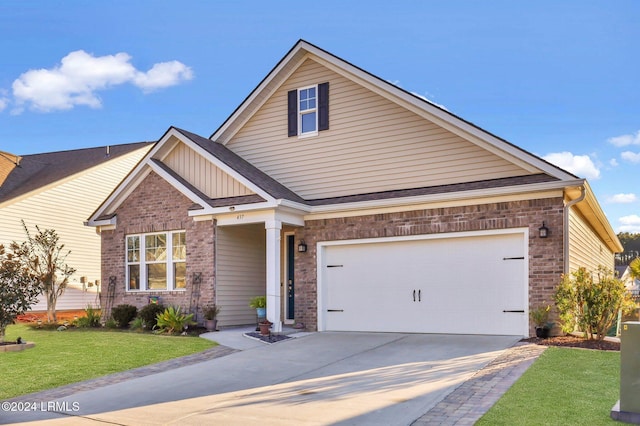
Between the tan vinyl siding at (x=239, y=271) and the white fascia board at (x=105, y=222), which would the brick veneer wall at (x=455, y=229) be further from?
the white fascia board at (x=105, y=222)

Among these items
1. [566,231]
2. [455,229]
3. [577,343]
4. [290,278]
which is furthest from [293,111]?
[577,343]

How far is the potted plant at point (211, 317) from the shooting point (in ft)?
46.8

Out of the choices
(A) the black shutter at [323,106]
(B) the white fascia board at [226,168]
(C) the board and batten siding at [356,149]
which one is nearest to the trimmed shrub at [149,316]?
A: (B) the white fascia board at [226,168]

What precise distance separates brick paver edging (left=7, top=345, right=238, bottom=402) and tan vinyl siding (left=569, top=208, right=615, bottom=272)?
7771mm

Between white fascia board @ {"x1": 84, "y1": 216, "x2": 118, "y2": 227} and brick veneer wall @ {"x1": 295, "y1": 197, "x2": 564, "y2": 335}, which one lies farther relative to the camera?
white fascia board @ {"x1": 84, "y1": 216, "x2": 118, "y2": 227}

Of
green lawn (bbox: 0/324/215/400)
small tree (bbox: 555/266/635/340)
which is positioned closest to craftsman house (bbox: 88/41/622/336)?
small tree (bbox: 555/266/635/340)

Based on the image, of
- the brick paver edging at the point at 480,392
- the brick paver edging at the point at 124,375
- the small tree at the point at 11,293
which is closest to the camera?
the brick paver edging at the point at 480,392

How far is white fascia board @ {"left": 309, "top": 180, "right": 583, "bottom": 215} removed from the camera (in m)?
11.6

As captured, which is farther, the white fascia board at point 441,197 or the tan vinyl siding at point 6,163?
the tan vinyl siding at point 6,163

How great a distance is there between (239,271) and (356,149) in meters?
4.65

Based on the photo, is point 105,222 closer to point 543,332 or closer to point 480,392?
point 543,332

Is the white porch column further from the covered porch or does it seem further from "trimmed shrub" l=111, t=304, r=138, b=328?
"trimmed shrub" l=111, t=304, r=138, b=328

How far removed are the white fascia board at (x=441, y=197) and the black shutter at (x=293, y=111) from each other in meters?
2.54

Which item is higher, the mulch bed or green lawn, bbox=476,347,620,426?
green lawn, bbox=476,347,620,426
